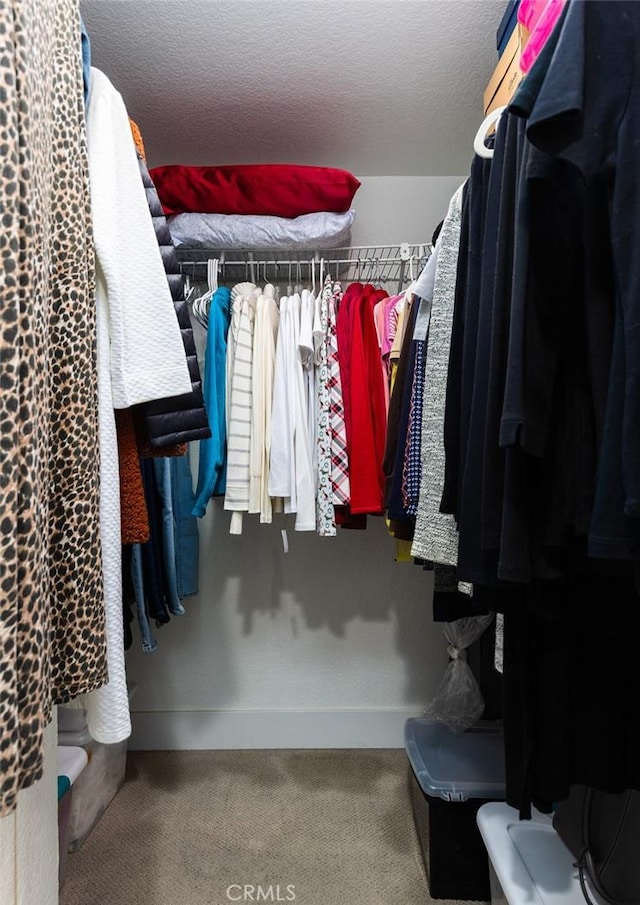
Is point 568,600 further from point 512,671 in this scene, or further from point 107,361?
point 107,361

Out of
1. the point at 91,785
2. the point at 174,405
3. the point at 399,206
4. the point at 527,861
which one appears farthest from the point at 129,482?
the point at 399,206

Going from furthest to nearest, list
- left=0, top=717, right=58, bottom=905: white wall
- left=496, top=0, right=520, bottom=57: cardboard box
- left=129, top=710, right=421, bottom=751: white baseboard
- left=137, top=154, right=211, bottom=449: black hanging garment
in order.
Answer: left=129, top=710, right=421, bottom=751: white baseboard, left=496, top=0, right=520, bottom=57: cardboard box, left=137, top=154, right=211, bottom=449: black hanging garment, left=0, top=717, right=58, bottom=905: white wall

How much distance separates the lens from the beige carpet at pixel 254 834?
1.46 m

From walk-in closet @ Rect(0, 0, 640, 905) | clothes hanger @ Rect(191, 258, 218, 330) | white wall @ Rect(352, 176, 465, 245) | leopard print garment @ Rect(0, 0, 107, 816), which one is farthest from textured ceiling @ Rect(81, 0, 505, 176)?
leopard print garment @ Rect(0, 0, 107, 816)

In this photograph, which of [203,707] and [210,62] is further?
[203,707]

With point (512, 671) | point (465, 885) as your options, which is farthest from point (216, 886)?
point (512, 671)

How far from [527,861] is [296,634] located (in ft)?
3.98

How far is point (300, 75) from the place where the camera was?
1.57 meters

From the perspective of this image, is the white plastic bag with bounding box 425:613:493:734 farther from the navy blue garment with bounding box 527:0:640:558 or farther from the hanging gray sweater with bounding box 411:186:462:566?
the navy blue garment with bounding box 527:0:640:558

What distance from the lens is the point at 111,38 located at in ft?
4.71

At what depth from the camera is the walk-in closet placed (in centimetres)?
61

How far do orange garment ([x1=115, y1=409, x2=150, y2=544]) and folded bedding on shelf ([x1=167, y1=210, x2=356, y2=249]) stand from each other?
1.11 m

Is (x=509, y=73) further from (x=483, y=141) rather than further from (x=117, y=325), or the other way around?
(x=117, y=325)

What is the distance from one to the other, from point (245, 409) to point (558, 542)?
3.94 ft
